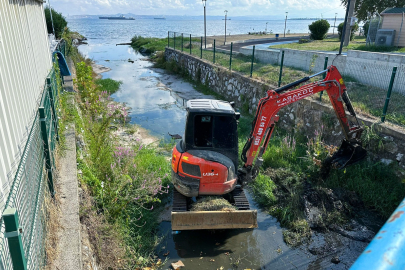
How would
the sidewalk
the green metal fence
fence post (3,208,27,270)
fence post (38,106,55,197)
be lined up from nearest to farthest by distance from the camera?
fence post (3,208,27,270)
the green metal fence
the sidewalk
fence post (38,106,55,197)

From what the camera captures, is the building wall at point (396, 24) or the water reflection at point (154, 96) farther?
the building wall at point (396, 24)

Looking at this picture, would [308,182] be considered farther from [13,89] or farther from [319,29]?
[319,29]

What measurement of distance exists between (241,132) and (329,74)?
4760 mm

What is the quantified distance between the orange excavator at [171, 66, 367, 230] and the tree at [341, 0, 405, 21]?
29569 mm

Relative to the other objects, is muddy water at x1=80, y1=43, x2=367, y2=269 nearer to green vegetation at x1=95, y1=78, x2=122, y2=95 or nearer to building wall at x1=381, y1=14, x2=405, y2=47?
green vegetation at x1=95, y1=78, x2=122, y2=95

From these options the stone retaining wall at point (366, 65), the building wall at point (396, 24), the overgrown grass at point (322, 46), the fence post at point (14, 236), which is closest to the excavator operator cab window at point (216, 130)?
the fence post at point (14, 236)

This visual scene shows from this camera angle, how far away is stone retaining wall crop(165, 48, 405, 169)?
24.6 ft

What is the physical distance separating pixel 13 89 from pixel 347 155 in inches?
267

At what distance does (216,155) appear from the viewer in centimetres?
601

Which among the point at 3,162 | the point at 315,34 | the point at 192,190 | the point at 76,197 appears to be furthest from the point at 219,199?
the point at 315,34

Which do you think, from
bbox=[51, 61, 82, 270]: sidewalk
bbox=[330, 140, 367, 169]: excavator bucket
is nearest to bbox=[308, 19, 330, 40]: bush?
bbox=[330, 140, 367, 169]: excavator bucket

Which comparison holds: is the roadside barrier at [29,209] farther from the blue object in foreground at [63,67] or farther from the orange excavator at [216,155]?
the blue object in foreground at [63,67]

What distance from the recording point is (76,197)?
195 inches

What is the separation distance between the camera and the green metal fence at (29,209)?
2.33 meters
